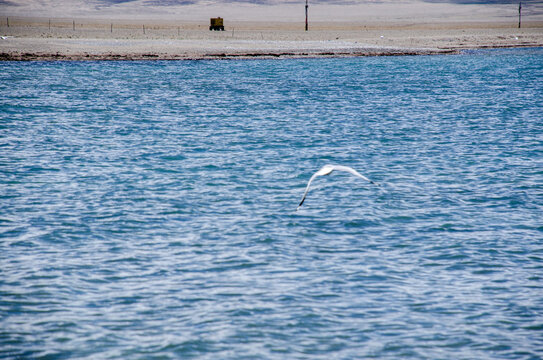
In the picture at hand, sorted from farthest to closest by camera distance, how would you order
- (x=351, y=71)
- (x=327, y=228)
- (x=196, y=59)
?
(x=196, y=59) < (x=351, y=71) < (x=327, y=228)

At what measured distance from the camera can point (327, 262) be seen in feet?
41.0

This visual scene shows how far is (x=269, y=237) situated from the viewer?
46.0 feet

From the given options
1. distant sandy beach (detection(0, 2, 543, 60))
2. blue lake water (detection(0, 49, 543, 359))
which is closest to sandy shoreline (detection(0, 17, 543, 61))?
distant sandy beach (detection(0, 2, 543, 60))

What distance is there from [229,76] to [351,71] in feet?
36.5

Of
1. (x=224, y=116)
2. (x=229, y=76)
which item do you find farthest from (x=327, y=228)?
(x=229, y=76)

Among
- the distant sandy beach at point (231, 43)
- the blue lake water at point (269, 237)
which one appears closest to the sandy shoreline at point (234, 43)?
the distant sandy beach at point (231, 43)

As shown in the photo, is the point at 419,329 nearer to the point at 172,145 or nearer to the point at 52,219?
the point at 52,219

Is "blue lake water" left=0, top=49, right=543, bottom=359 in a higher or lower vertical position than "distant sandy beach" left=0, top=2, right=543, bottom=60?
lower

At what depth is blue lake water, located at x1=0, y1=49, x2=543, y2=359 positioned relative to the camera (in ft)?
32.3

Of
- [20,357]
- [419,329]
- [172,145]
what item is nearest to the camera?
[20,357]

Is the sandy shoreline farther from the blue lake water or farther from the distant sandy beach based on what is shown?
the blue lake water

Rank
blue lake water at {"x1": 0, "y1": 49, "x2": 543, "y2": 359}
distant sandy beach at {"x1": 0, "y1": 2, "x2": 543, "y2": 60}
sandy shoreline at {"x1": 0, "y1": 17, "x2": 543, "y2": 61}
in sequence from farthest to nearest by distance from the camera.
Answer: distant sandy beach at {"x1": 0, "y1": 2, "x2": 543, "y2": 60}, sandy shoreline at {"x1": 0, "y1": 17, "x2": 543, "y2": 61}, blue lake water at {"x1": 0, "y1": 49, "x2": 543, "y2": 359}

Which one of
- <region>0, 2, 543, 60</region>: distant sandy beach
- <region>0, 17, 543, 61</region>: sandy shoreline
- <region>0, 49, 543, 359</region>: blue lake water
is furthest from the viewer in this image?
<region>0, 2, 543, 60</region>: distant sandy beach

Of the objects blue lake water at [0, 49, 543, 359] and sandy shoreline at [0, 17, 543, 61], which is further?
sandy shoreline at [0, 17, 543, 61]
